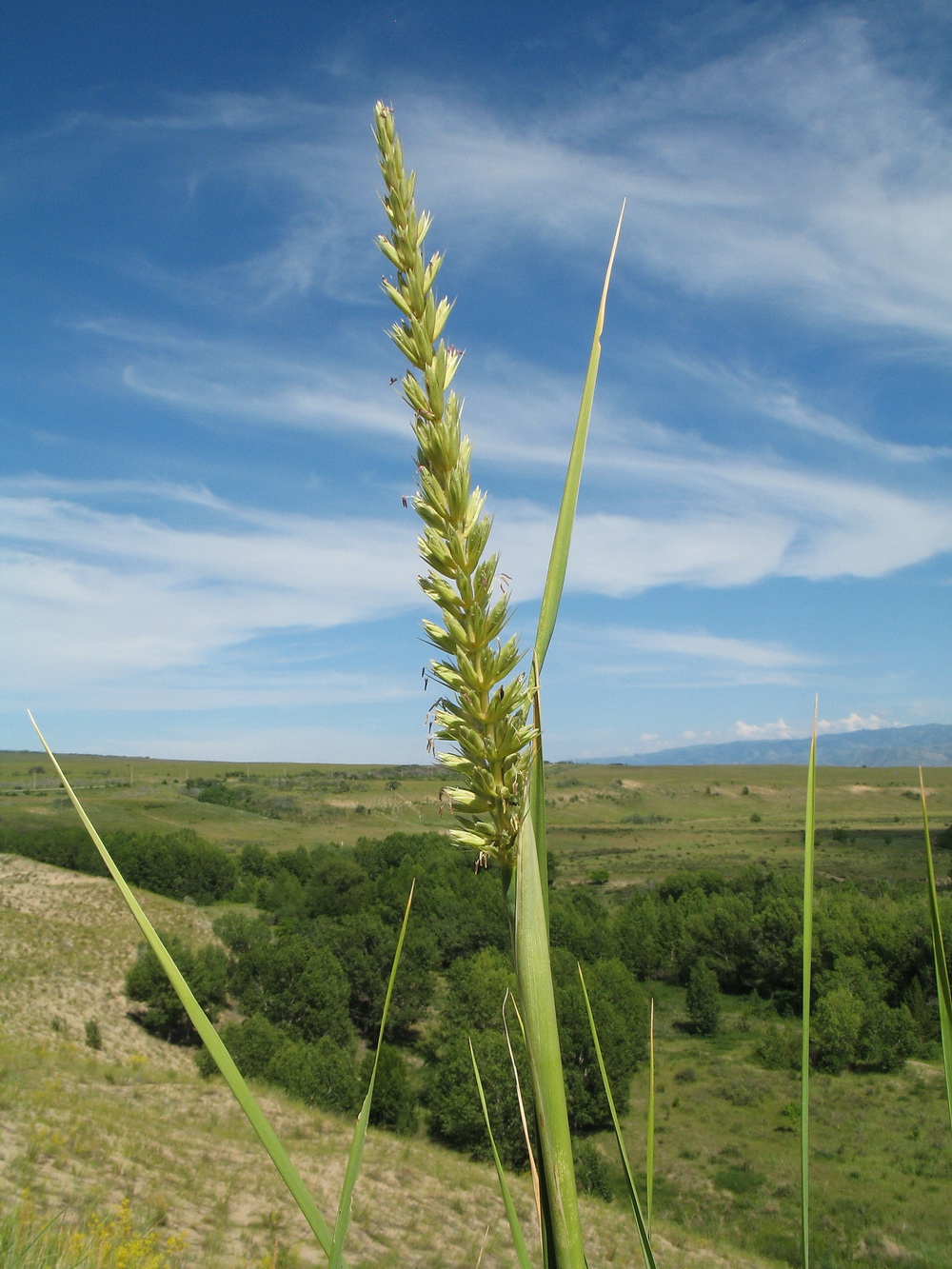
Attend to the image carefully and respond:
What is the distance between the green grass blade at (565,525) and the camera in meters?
1.29

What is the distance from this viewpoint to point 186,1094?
147ft

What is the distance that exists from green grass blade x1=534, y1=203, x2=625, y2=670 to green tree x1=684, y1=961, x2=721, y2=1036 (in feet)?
322

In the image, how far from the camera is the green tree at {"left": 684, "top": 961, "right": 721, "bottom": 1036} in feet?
285

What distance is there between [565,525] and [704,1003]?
3899 inches

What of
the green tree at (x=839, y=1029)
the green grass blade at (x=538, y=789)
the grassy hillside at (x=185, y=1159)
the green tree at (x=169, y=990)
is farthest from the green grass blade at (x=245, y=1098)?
the green tree at (x=839, y=1029)

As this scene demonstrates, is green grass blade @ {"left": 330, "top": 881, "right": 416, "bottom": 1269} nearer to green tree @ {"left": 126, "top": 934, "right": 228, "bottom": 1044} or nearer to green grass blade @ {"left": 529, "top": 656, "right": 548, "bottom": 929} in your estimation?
green grass blade @ {"left": 529, "top": 656, "right": 548, "bottom": 929}

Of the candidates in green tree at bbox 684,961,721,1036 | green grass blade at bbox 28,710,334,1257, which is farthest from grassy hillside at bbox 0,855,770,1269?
green tree at bbox 684,961,721,1036

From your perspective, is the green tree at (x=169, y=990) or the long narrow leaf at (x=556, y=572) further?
the green tree at (x=169, y=990)

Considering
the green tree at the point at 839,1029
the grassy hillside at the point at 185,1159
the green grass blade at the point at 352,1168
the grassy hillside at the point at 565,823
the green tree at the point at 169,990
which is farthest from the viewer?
the grassy hillside at the point at 565,823

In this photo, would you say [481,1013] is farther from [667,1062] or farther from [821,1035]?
[821,1035]

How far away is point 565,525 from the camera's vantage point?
4.26 feet

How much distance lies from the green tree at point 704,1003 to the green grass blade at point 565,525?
98.2m

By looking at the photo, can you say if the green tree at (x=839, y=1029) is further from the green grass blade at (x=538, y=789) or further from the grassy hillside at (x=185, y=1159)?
the green grass blade at (x=538, y=789)

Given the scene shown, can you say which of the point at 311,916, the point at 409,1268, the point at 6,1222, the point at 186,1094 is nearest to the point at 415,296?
the point at 6,1222
